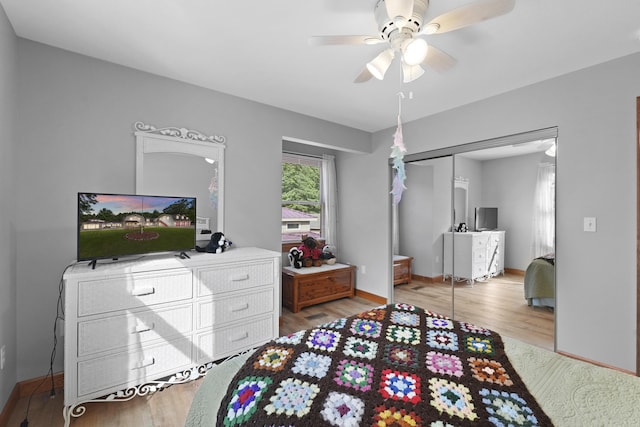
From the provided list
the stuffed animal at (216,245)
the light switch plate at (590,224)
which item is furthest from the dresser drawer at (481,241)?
the stuffed animal at (216,245)

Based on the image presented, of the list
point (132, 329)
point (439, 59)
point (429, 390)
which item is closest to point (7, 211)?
point (132, 329)

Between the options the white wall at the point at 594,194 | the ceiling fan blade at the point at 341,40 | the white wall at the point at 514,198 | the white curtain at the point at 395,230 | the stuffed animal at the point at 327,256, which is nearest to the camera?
the ceiling fan blade at the point at 341,40

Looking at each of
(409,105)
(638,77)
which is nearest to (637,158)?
(638,77)

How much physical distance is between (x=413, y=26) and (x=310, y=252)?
324cm

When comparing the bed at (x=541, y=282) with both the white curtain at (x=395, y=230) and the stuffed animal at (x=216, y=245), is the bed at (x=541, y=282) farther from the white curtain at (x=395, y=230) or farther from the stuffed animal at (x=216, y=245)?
the stuffed animal at (x=216, y=245)

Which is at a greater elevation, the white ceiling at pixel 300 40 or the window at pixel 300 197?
the white ceiling at pixel 300 40

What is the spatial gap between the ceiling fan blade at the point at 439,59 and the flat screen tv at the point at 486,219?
1876 millimetres

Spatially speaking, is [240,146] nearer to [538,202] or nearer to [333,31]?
[333,31]

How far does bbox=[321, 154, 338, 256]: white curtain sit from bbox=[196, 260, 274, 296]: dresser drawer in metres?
2.25

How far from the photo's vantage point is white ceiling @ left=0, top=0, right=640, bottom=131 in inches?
70.7

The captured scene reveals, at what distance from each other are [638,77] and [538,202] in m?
1.15

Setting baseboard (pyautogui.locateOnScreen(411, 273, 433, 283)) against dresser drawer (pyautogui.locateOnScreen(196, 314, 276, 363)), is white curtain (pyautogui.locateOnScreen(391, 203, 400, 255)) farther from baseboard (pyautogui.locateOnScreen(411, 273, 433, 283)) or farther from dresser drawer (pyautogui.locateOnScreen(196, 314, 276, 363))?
dresser drawer (pyautogui.locateOnScreen(196, 314, 276, 363))

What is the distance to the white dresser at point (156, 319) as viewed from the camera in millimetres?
1903

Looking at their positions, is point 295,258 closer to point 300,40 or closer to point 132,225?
point 132,225
